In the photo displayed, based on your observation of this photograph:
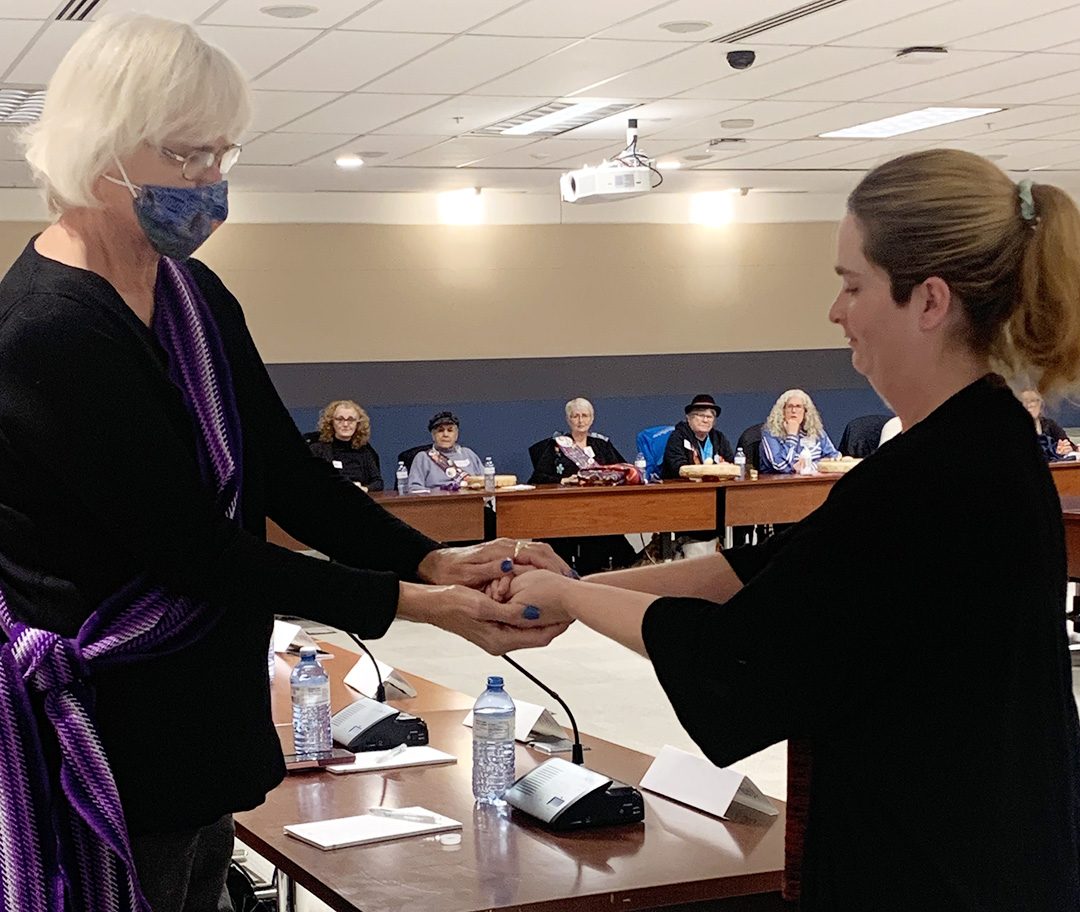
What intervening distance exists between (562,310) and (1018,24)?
730cm

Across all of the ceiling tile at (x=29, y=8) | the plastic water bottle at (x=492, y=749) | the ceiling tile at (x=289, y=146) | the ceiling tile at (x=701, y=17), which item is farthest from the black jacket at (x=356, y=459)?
the plastic water bottle at (x=492, y=749)

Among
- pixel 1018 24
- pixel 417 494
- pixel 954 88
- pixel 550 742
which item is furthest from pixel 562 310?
pixel 550 742

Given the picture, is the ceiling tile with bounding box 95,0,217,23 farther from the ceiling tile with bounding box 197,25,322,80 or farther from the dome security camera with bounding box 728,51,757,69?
the dome security camera with bounding box 728,51,757,69

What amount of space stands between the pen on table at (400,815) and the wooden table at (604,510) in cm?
765

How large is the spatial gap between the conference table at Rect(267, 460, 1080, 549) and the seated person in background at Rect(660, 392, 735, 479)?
573mm

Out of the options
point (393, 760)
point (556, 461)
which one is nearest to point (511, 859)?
point (393, 760)

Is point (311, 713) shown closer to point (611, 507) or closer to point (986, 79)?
point (986, 79)

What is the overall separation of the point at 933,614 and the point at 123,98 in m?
1.02

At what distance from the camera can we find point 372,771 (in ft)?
9.40

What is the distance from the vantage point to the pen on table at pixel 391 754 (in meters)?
2.91

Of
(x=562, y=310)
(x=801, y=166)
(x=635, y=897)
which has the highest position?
(x=801, y=166)

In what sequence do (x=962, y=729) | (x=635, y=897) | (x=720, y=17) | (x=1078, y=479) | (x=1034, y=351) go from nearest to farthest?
(x=962, y=729)
(x=1034, y=351)
(x=635, y=897)
(x=720, y=17)
(x=1078, y=479)

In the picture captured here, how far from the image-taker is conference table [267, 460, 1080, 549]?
33.3ft

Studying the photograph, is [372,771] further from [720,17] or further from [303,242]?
[303,242]
